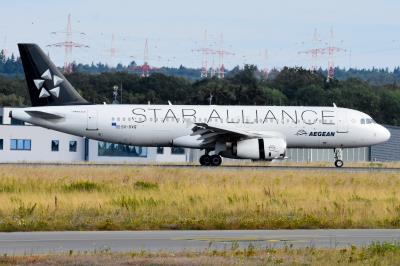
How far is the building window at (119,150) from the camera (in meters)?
86.5

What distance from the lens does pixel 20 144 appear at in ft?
279

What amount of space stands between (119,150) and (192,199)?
176 ft

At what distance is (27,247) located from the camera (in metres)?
21.2

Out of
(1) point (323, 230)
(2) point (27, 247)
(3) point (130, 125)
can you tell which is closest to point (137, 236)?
(2) point (27, 247)

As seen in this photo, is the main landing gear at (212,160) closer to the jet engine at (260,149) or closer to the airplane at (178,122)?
the airplane at (178,122)

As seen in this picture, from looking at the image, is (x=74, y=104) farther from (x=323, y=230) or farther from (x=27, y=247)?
(x=27, y=247)

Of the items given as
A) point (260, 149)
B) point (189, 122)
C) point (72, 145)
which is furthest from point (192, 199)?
point (72, 145)

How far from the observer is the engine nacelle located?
55281 millimetres

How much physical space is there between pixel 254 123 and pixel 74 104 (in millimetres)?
10116

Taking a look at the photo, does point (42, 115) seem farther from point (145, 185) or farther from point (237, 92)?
point (237, 92)

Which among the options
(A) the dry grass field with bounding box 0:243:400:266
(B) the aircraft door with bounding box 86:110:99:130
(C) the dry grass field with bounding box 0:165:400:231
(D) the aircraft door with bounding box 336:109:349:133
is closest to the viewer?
(A) the dry grass field with bounding box 0:243:400:266

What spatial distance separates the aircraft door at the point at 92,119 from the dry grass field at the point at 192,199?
7.45 metres

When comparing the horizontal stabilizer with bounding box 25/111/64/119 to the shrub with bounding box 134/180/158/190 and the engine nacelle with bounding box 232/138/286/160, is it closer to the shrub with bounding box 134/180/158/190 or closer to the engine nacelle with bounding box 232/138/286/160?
the engine nacelle with bounding box 232/138/286/160

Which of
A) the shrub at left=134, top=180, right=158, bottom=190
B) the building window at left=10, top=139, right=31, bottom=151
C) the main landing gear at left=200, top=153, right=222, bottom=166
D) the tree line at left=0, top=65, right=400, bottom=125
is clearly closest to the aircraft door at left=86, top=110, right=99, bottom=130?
the main landing gear at left=200, top=153, right=222, bottom=166
